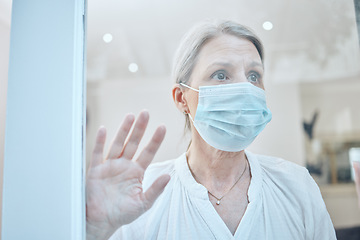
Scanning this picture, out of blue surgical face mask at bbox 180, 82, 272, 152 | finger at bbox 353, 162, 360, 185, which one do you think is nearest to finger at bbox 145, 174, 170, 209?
blue surgical face mask at bbox 180, 82, 272, 152

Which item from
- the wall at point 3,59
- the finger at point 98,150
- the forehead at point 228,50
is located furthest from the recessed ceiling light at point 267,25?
the wall at point 3,59

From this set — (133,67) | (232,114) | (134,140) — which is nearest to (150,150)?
(134,140)

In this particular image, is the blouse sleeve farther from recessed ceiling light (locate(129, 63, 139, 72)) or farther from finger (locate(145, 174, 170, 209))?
recessed ceiling light (locate(129, 63, 139, 72))

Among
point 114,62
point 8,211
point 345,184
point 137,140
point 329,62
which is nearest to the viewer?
point 8,211

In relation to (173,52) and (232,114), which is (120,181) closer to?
(232,114)

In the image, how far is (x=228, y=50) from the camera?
40.6 inches

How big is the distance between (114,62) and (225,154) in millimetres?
587

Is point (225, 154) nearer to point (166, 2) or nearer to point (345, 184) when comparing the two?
point (345, 184)

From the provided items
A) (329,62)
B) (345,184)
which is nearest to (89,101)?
(345,184)

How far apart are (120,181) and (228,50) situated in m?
0.59

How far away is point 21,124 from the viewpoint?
34.0 inches

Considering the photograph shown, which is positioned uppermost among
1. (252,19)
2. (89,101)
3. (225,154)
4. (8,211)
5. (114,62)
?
(252,19)

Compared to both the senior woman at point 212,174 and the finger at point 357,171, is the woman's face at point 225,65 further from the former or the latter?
the finger at point 357,171

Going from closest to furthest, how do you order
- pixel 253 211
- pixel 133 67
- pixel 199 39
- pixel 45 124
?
pixel 45 124, pixel 253 211, pixel 199 39, pixel 133 67
